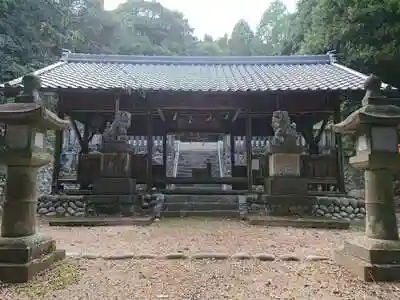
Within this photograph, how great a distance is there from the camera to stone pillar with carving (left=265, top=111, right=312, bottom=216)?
8555mm

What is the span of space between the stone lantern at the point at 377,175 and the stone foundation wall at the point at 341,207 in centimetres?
537

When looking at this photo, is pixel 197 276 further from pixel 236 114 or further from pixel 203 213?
pixel 236 114

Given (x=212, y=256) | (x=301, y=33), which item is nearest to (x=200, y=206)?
(x=212, y=256)

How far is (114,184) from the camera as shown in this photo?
8.84 metres

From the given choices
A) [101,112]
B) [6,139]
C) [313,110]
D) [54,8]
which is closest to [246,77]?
[313,110]

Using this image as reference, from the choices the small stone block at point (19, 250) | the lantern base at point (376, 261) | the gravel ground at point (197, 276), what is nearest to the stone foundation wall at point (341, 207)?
the gravel ground at point (197, 276)

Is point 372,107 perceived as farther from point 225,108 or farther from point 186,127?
point 186,127

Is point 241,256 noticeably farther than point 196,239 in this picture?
No

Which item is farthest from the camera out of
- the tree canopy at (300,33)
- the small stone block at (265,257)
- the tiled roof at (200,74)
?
the tree canopy at (300,33)

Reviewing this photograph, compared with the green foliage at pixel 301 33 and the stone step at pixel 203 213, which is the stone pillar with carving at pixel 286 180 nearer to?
the stone step at pixel 203 213

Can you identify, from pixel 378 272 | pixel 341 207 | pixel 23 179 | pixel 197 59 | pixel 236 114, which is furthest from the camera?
pixel 197 59

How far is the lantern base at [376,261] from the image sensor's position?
3652 millimetres

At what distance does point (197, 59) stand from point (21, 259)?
1189cm

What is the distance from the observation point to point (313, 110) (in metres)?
11.0
